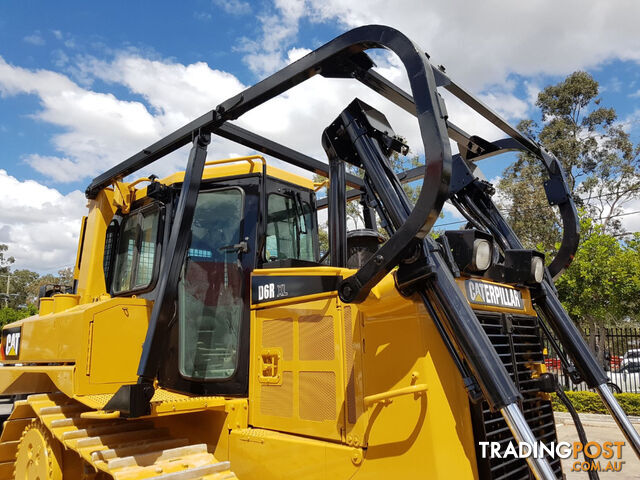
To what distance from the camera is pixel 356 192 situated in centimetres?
493

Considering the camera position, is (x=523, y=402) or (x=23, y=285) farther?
(x=23, y=285)

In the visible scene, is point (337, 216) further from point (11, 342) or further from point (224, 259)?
point (11, 342)

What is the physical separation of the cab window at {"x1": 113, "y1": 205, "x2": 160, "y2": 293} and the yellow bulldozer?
0.03m

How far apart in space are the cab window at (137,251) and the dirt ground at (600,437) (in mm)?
5000

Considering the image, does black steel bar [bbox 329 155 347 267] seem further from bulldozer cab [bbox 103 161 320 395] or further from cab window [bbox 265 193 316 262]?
cab window [bbox 265 193 316 262]

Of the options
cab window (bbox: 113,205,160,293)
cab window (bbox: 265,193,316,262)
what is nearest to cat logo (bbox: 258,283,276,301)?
cab window (bbox: 265,193,316,262)

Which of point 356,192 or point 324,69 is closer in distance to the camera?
point 324,69

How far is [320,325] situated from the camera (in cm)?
295

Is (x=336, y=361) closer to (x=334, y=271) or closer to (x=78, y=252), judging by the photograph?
(x=334, y=271)

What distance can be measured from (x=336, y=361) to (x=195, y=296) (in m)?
1.25

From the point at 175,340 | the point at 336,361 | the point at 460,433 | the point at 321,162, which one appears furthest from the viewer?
the point at 321,162

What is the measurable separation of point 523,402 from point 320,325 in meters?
1.20

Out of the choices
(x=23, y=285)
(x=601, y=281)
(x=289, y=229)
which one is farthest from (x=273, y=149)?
(x=23, y=285)

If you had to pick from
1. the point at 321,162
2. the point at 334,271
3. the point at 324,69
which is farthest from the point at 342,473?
the point at 321,162
